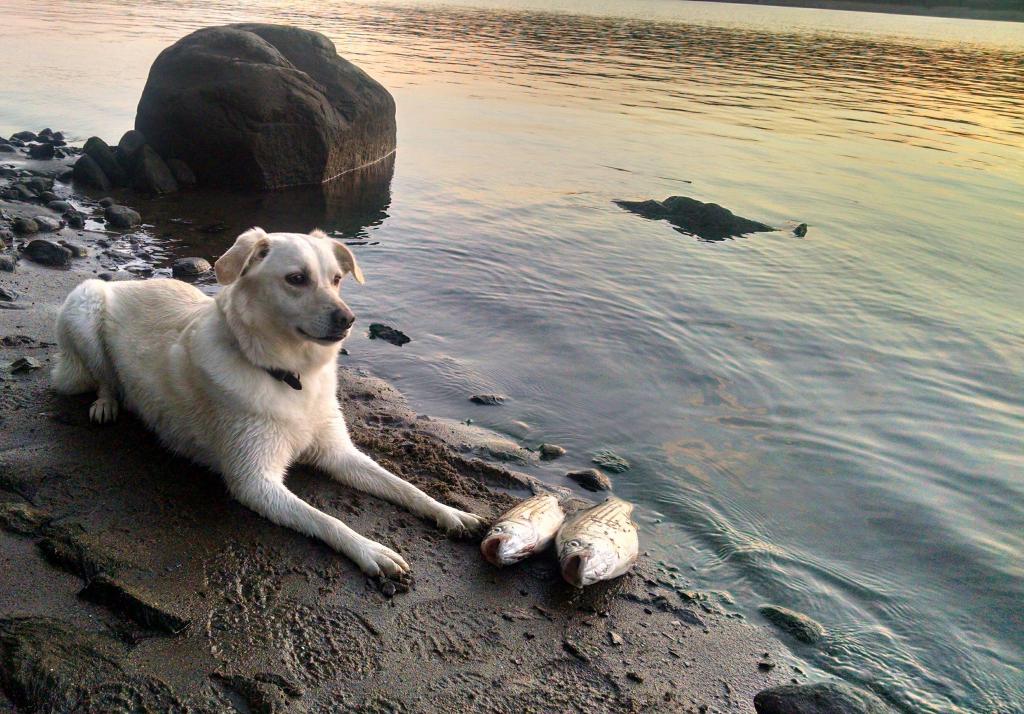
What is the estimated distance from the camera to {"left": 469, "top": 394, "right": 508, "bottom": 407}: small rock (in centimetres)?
829

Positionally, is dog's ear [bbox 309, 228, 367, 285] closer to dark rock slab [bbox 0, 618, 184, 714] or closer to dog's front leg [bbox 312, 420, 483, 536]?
dog's front leg [bbox 312, 420, 483, 536]

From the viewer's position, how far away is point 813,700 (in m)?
4.40

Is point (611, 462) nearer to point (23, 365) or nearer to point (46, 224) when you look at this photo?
point (23, 365)

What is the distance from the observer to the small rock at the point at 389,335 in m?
9.75

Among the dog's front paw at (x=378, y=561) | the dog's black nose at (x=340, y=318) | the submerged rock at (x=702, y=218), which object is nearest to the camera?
the dog's front paw at (x=378, y=561)

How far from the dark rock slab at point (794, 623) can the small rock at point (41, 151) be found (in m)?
16.9

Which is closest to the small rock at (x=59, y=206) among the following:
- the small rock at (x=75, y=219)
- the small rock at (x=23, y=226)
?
the small rock at (x=75, y=219)

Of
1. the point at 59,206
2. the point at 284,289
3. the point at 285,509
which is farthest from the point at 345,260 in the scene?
the point at 59,206

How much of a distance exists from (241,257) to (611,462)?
3.81 meters

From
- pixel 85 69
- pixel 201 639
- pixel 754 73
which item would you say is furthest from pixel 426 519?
pixel 754 73

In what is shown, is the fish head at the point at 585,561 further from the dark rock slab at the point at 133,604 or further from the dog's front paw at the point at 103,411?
the dog's front paw at the point at 103,411

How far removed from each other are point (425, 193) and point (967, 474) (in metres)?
12.3

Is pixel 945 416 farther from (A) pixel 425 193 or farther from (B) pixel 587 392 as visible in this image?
(A) pixel 425 193

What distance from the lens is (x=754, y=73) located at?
41.2m
